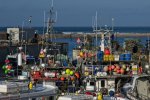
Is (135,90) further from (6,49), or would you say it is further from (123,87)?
(6,49)

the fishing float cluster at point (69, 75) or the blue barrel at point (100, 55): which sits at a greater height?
the blue barrel at point (100, 55)

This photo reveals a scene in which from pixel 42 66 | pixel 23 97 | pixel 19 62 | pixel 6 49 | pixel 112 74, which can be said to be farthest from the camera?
pixel 6 49

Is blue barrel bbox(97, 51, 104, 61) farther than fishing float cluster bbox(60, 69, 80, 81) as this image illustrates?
Yes

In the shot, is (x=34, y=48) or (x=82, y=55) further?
(x=34, y=48)

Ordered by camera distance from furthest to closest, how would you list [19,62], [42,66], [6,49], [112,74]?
1. [6,49]
2. [19,62]
3. [42,66]
4. [112,74]

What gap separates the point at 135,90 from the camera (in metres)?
33.9

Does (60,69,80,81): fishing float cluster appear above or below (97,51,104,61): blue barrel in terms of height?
below

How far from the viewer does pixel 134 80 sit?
3412 centimetres

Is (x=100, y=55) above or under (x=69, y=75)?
above

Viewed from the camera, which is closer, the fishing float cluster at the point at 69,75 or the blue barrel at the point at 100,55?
the fishing float cluster at the point at 69,75

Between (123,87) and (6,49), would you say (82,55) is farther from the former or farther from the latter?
(6,49)

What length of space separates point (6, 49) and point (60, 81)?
2681 cm

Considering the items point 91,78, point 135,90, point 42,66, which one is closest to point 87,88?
point 91,78

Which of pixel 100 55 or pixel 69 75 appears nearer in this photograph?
pixel 69 75
